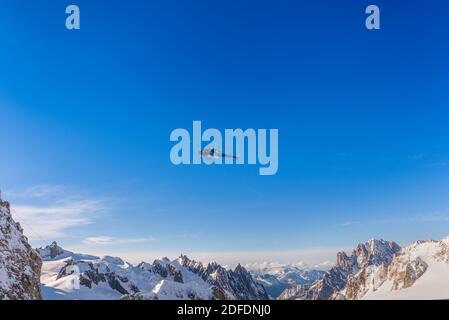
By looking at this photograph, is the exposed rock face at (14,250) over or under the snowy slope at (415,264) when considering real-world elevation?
over

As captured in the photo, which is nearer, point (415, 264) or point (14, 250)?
point (14, 250)

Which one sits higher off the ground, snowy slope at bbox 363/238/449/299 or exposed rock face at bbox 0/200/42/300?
exposed rock face at bbox 0/200/42/300

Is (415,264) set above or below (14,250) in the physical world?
below

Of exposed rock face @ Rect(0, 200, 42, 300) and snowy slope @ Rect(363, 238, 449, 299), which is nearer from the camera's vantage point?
exposed rock face @ Rect(0, 200, 42, 300)

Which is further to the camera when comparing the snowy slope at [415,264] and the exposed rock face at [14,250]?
the snowy slope at [415,264]
